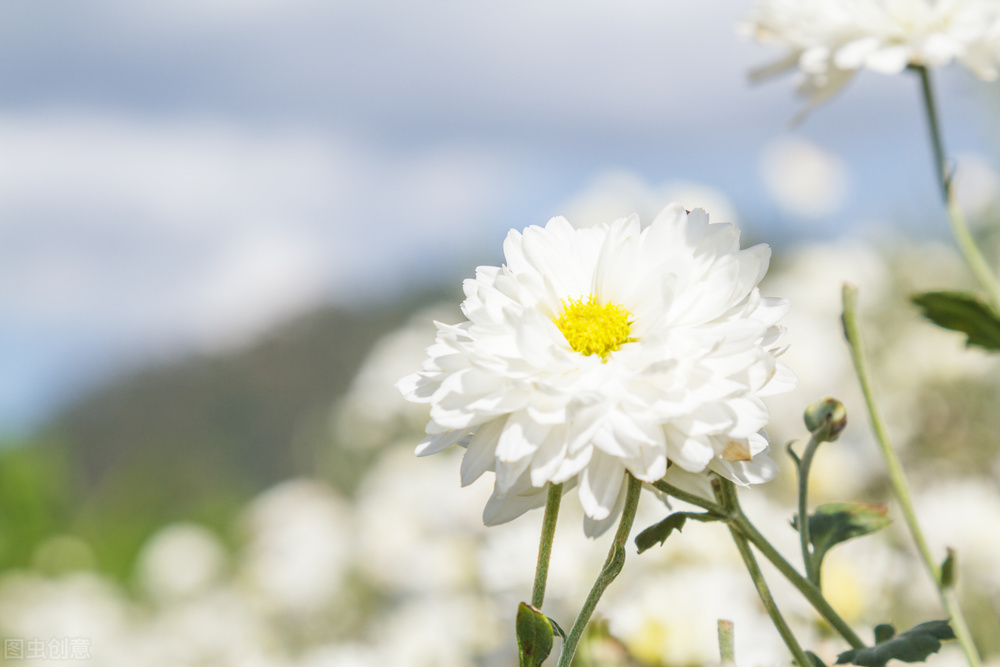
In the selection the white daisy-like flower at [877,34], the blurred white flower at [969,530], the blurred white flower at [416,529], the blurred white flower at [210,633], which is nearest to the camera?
the white daisy-like flower at [877,34]

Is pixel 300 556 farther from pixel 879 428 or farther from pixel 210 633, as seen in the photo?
pixel 879 428

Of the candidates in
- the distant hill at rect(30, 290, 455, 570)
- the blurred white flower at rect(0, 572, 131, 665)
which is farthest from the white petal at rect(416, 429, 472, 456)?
the distant hill at rect(30, 290, 455, 570)

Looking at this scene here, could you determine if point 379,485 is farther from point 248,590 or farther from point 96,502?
point 96,502

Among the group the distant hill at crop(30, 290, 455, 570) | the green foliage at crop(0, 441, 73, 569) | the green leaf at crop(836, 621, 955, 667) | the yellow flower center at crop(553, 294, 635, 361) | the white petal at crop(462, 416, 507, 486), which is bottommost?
the green leaf at crop(836, 621, 955, 667)

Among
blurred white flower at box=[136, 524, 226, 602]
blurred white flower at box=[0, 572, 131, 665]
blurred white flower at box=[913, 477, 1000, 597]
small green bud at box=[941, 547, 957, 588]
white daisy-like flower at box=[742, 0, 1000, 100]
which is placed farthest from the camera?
blurred white flower at box=[136, 524, 226, 602]

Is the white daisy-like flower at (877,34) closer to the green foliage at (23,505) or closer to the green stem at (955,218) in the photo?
the green stem at (955,218)

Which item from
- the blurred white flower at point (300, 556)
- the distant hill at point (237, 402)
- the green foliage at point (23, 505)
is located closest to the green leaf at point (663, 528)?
the blurred white flower at point (300, 556)

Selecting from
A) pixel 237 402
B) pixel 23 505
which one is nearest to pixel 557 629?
pixel 23 505

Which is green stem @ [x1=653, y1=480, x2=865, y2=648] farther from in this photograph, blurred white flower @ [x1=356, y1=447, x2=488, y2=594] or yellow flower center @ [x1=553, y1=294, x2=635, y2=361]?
blurred white flower @ [x1=356, y1=447, x2=488, y2=594]
